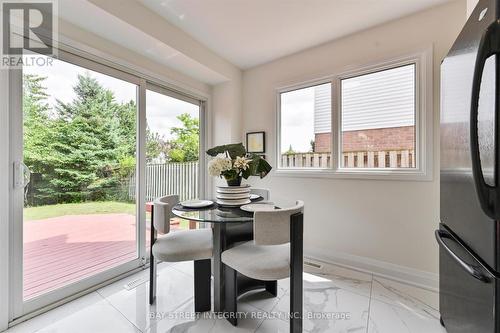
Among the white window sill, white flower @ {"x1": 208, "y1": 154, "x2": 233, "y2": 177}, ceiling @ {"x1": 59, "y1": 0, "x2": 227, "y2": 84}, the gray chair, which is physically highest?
ceiling @ {"x1": 59, "y1": 0, "x2": 227, "y2": 84}

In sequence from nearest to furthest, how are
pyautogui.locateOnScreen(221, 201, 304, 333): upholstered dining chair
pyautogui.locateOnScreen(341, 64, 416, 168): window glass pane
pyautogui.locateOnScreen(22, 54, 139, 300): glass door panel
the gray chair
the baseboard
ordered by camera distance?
pyautogui.locateOnScreen(221, 201, 304, 333): upholstered dining chair, pyautogui.locateOnScreen(22, 54, 139, 300): glass door panel, the baseboard, pyautogui.locateOnScreen(341, 64, 416, 168): window glass pane, the gray chair

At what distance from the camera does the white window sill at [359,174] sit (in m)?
2.10

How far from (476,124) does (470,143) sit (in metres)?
0.08

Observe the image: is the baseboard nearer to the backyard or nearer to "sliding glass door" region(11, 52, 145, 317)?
the backyard

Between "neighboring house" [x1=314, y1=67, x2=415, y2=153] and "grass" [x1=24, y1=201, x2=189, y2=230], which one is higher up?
"neighboring house" [x1=314, y1=67, x2=415, y2=153]

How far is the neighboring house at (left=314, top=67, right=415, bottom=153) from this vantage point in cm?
221

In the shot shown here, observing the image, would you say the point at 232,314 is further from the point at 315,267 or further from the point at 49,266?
the point at 49,266

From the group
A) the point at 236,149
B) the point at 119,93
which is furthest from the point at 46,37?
the point at 236,149

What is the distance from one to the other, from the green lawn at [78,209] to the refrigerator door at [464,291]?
8.65ft

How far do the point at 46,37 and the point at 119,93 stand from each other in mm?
646

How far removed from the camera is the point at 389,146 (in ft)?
7.52

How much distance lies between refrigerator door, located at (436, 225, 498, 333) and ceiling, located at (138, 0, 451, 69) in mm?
1945

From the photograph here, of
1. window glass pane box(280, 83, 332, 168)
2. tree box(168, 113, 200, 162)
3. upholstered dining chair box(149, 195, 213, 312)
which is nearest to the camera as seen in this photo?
upholstered dining chair box(149, 195, 213, 312)

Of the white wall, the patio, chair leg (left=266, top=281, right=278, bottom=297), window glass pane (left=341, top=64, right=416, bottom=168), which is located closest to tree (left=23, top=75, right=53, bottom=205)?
the patio
